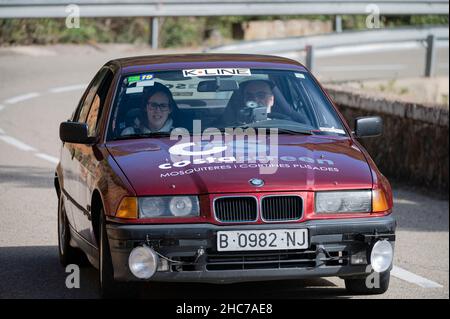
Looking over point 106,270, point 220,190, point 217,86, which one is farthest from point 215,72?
point 106,270

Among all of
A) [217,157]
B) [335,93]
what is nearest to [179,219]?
[217,157]

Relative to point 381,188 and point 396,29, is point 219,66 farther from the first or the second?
point 396,29

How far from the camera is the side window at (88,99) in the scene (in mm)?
9070

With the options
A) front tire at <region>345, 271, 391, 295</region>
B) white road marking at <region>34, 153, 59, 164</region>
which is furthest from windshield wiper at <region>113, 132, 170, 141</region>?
white road marking at <region>34, 153, 59, 164</region>

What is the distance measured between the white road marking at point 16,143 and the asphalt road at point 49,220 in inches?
0.5

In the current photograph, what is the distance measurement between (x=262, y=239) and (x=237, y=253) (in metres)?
0.16

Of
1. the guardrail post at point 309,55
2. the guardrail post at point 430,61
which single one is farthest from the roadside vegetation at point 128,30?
the guardrail post at point 430,61

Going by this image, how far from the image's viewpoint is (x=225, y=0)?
21250 mm

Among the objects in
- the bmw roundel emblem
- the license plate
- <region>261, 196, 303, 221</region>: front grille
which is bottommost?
the license plate

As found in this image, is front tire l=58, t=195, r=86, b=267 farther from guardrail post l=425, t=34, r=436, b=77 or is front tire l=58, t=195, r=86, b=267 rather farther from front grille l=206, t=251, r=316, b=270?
guardrail post l=425, t=34, r=436, b=77

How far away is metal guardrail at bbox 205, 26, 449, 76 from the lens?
A: 795 inches

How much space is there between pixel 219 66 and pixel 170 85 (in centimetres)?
39

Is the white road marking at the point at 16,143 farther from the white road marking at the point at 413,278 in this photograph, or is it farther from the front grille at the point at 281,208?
the front grille at the point at 281,208

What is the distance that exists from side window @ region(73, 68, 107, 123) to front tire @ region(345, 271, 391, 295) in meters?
2.46
